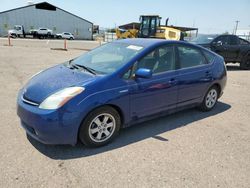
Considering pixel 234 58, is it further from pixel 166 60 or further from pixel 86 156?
pixel 86 156

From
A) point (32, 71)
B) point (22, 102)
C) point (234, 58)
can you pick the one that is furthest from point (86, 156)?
point (234, 58)

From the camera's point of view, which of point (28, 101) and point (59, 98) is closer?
Result: point (59, 98)

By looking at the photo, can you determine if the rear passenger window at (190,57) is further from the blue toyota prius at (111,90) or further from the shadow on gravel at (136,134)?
the shadow on gravel at (136,134)

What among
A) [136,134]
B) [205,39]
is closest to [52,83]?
[136,134]

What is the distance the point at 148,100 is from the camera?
13.0 ft

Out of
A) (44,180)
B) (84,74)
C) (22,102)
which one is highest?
(84,74)

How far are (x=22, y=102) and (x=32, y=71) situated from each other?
20.6 ft

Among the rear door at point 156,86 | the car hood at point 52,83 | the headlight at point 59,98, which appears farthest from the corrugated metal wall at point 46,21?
the headlight at point 59,98

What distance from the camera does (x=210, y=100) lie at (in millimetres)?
5348

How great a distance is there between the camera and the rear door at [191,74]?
4.50 metres

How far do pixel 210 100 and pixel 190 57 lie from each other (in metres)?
1.19

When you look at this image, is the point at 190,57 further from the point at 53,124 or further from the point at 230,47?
the point at 230,47

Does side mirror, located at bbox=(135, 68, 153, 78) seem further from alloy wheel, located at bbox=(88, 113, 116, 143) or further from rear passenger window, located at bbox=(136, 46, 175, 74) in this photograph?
alloy wheel, located at bbox=(88, 113, 116, 143)

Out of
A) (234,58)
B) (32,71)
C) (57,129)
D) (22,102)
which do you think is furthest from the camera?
(234,58)
